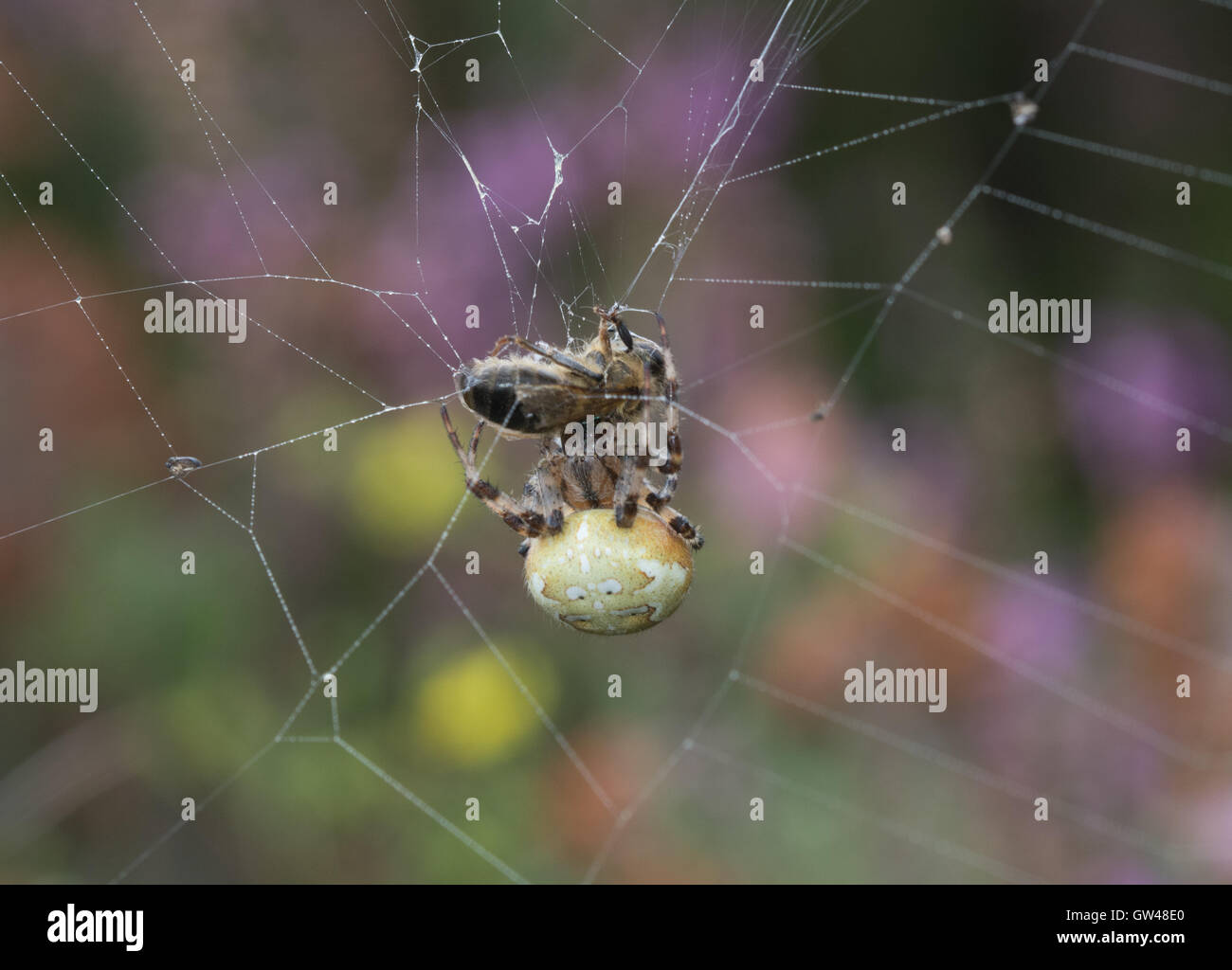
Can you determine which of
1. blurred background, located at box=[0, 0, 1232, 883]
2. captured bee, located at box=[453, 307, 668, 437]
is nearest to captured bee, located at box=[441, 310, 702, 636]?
captured bee, located at box=[453, 307, 668, 437]

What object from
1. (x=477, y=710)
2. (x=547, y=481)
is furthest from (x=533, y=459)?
(x=547, y=481)

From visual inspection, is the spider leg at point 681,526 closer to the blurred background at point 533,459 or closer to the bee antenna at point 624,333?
the bee antenna at point 624,333

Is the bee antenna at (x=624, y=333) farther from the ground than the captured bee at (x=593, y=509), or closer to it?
farther from the ground

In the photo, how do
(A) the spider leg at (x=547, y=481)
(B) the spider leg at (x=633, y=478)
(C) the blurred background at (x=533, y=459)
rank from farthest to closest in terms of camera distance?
(C) the blurred background at (x=533, y=459) → (A) the spider leg at (x=547, y=481) → (B) the spider leg at (x=633, y=478)

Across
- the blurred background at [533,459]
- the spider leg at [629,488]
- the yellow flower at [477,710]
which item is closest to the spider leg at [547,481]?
the spider leg at [629,488]
